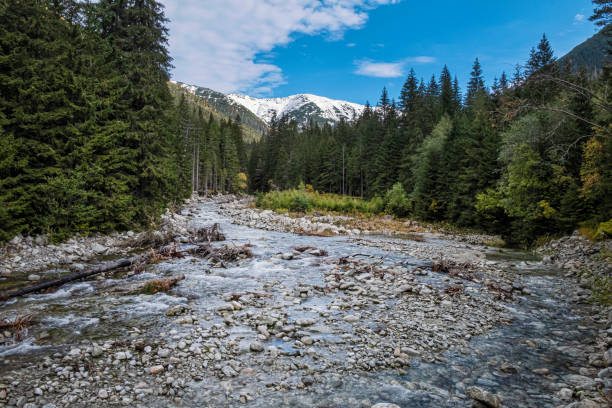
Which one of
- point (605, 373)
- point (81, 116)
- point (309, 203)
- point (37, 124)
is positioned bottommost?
point (605, 373)

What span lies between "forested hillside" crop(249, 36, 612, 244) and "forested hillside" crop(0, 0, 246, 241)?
49.3ft

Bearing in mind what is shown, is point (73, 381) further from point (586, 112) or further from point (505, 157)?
point (505, 157)

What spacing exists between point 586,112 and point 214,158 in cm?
5654

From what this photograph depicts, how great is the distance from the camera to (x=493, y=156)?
25453 mm

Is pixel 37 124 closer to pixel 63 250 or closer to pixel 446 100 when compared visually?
pixel 63 250

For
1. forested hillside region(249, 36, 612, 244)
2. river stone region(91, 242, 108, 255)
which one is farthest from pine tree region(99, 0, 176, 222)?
forested hillside region(249, 36, 612, 244)

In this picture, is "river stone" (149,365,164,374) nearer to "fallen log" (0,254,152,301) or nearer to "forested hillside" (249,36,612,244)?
"fallen log" (0,254,152,301)

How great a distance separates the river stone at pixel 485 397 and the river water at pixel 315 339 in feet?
0.39

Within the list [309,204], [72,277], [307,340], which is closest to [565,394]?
[307,340]

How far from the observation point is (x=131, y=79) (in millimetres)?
16000

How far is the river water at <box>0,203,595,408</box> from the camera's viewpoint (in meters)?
3.96

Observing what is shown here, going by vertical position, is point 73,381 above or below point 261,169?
below

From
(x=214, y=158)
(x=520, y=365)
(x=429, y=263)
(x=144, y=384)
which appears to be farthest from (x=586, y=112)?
(x=214, y=158)

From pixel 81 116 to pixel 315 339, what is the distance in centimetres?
1413
